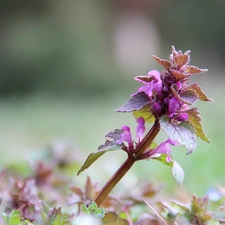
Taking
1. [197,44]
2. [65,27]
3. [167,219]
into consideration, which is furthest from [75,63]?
[167,219]


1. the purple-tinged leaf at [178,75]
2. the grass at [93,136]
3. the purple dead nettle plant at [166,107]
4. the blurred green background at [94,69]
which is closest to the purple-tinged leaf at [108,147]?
the purple dead nettle plant at [166,107]

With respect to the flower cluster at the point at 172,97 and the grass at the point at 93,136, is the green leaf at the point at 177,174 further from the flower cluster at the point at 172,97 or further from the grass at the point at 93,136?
the grass at the point at 93,136

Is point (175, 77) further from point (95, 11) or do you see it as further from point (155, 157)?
point (95, 11)

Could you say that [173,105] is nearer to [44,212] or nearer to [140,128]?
[140,128]

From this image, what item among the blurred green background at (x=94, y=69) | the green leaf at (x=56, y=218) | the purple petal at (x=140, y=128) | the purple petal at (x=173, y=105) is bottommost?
the blurred green background at (x=94, y=69)


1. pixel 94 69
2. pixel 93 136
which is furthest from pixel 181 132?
pixel 94 69

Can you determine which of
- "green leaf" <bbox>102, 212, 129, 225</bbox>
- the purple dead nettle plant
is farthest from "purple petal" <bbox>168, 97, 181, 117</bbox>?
"green leaf" <bbox>102, 212, 129, 225</bbox>
